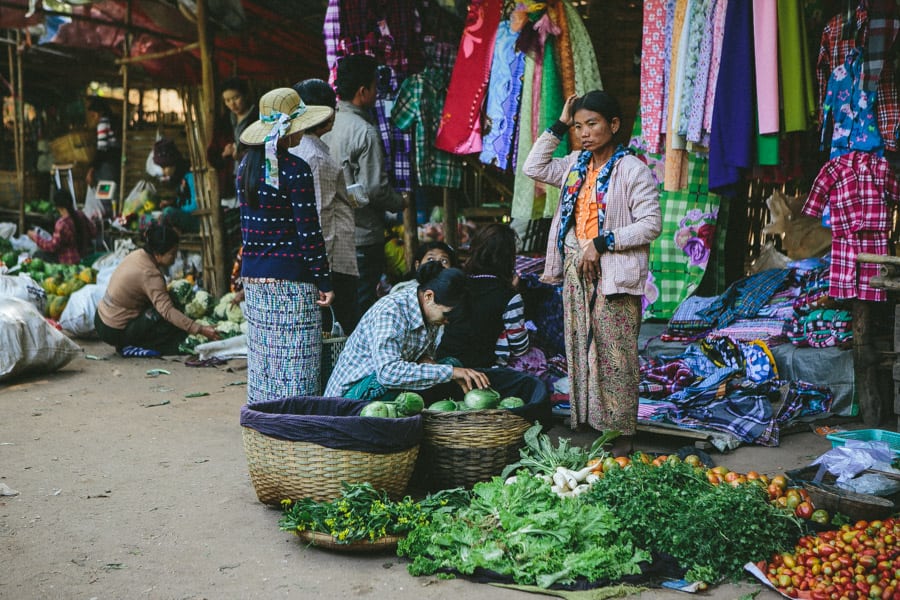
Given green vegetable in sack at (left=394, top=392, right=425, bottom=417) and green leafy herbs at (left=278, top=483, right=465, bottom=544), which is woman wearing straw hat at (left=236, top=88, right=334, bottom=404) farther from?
green leafy herbs at (left=278, top=483, right=465, bottom=544)

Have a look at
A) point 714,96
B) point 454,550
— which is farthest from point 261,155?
point 714,96

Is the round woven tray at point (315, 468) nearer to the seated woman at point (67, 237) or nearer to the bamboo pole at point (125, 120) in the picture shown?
the bamboo pole at point (125, 120)

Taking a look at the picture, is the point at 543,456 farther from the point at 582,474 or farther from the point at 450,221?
the point at 450,221

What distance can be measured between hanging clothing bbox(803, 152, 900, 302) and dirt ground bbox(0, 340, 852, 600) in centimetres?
93

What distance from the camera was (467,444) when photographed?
12.8 feet

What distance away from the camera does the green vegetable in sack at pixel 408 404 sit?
3.82m

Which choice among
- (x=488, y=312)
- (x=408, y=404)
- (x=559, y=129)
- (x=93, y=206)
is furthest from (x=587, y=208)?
(x=93, y=206)

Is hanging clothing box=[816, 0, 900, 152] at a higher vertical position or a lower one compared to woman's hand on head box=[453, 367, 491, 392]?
higher

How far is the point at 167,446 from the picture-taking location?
4.90m

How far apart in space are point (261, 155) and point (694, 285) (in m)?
3.66

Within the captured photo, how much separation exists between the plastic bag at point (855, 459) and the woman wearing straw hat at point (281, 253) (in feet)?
8.09

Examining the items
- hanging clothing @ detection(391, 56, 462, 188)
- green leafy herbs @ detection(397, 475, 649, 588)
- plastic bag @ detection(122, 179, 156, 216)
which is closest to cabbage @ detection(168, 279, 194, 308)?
plastic bag @ detection(122, 179, 156, 216)

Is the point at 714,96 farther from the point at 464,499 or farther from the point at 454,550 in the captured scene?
the point at 454,550

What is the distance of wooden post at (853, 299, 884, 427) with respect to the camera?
5047 millimetres
